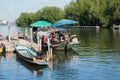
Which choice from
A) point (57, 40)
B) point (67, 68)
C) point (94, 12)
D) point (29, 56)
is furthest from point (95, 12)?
point (67, 68)

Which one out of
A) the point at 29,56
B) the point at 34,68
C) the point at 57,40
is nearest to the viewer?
the point at 34,68

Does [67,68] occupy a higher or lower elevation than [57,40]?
lower

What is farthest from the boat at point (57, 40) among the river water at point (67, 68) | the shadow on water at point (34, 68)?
the shadow on water at point (34, 68)

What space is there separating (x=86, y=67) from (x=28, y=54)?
6605 mm

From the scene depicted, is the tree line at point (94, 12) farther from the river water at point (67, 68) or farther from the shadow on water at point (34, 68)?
the shadow on water at point (34, 68)

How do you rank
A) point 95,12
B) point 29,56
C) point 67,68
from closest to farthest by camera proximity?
point 67,68 < point 29,56 < point 95,12

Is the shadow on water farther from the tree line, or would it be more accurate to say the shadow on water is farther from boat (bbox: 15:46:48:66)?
the tree line

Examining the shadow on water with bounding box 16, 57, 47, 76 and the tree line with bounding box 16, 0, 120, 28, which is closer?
the shadow on water with bounding box 16, 57, 47, 76

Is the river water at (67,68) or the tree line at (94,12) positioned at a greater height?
the tree line at (94,12)

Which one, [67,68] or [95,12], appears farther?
[95,12]

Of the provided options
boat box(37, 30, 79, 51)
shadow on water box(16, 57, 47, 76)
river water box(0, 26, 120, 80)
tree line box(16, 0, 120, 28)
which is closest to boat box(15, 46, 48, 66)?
shadow on water box(16, 57, 47, 76)

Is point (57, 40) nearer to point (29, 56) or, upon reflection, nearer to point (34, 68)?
point (29, 56)

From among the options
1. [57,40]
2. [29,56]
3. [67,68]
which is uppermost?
[57,40]

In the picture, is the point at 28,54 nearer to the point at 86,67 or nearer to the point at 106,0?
the point at 86,67
